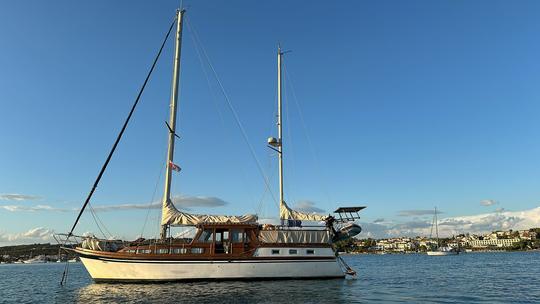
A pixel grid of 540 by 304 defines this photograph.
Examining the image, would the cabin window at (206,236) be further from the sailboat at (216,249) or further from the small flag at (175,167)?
the small flag at (175,167)

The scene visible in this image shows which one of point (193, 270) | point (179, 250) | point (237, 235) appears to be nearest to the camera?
point (193, 270)

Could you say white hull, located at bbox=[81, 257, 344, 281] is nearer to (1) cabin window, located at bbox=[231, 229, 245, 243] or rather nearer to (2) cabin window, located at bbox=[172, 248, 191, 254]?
(2) cabin window, located at bbox=[172, 248, 191, 254]

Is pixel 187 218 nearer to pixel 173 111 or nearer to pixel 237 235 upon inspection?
pixel 237 235

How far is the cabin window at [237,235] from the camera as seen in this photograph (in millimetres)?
28980

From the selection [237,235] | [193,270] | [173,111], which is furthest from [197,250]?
[173,111]

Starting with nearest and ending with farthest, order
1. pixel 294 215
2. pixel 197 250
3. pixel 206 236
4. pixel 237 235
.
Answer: pixel 197 250
pixel 206 236
pixel 237 235
pixel 294 215

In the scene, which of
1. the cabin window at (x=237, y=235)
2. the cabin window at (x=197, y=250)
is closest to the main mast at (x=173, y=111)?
the cabin window at (x=197, y=250)

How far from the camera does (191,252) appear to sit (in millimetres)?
27953

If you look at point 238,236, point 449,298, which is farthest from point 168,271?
point 449,298

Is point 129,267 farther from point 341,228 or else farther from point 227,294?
point 341,228

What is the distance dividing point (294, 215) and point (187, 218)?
26.5 ft

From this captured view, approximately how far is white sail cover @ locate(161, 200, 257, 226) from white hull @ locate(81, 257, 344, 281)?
2.76m

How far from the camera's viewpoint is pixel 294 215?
1247 inches

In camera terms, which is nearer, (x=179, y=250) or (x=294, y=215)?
(x=179, y=250)
